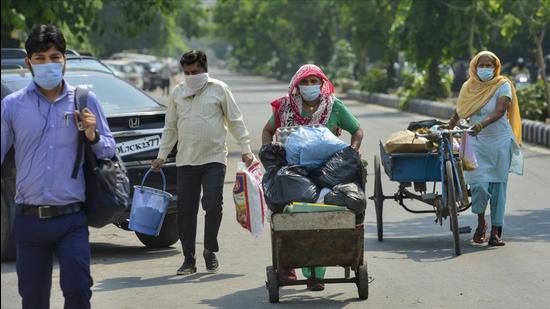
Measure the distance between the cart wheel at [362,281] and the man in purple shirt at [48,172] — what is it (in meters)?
2.62

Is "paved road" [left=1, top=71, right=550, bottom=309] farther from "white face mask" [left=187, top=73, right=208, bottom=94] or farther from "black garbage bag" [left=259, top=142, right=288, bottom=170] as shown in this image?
"white face mask" [left=187, top=73, right=208, bottom=94]

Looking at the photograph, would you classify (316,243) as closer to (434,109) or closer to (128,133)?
(128,133)

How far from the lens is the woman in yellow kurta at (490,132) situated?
1048cm

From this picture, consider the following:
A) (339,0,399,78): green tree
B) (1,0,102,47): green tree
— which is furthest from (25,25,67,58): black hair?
(339,0,399,78): green tree

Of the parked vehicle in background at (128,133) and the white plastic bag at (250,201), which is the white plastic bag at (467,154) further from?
the white plastic bag at (250,201)

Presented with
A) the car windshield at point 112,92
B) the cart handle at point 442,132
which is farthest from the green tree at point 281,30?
the cart handle at point 442,132

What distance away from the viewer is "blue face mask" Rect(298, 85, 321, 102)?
820cm

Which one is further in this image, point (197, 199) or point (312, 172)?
point (197, 199)

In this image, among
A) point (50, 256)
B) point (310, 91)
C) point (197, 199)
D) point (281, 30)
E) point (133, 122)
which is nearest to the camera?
point (50, 256)

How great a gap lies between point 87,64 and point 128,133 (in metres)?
2.29

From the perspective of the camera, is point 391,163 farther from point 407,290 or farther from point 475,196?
point 407,290

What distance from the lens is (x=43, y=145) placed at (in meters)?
5.60

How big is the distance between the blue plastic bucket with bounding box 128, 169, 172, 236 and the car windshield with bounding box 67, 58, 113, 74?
127 inches

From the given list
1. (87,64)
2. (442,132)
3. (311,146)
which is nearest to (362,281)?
(311,146)
